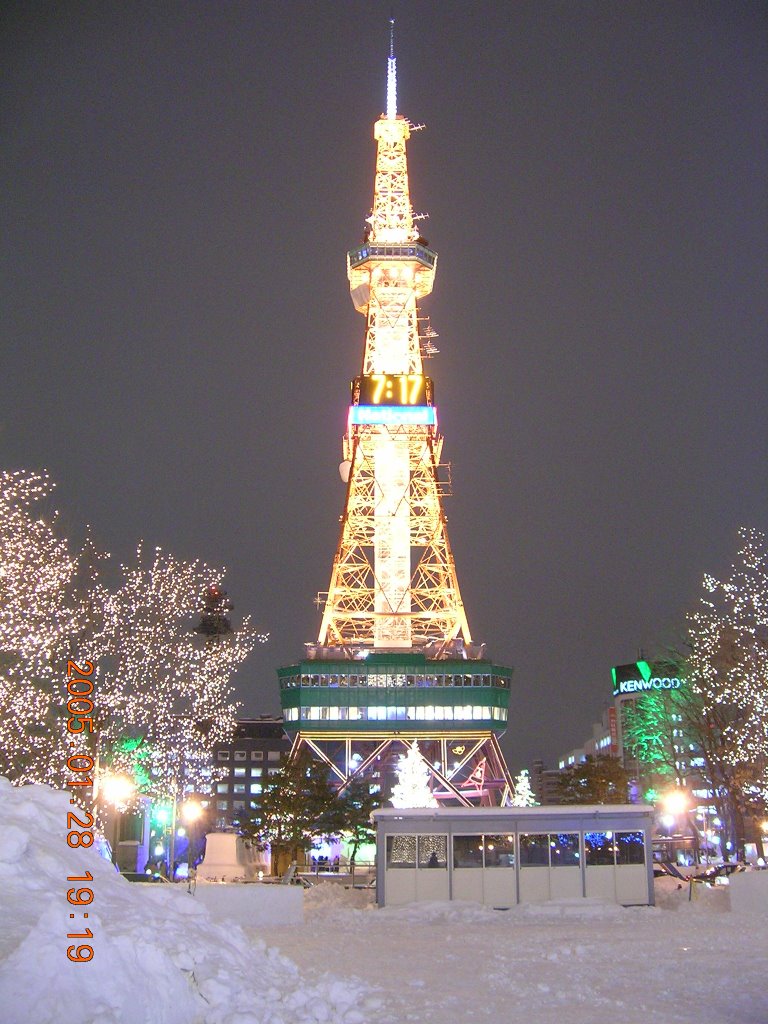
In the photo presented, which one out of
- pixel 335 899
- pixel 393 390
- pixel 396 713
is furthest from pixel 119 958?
pixel 393 390

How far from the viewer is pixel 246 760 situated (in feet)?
452

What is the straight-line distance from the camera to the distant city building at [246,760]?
135000 millimetres

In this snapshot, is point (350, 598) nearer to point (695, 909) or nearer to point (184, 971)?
point (695, 909)

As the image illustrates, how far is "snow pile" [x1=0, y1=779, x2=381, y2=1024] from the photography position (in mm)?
9414

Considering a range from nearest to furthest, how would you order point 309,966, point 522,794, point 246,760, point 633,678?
point 309,966, point 522,794, point 633,678, point 246,760

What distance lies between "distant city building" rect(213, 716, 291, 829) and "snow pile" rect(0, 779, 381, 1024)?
12236 centimetres

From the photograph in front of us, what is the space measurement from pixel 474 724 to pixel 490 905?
5424 centimetres

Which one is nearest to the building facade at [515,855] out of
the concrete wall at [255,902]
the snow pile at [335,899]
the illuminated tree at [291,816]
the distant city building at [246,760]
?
the snow pile at [335,899]

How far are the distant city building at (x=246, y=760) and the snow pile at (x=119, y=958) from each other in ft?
401

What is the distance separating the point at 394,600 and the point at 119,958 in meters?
78.8

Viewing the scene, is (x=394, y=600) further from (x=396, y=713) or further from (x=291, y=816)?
(x=291, y=816)

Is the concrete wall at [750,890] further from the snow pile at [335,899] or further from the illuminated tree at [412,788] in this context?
the illuminated tree at [412,788]
